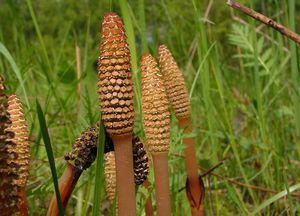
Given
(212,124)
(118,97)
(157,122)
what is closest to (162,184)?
(157,122)

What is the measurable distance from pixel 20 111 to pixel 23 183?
0.36ft

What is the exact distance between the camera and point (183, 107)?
1.15 meters

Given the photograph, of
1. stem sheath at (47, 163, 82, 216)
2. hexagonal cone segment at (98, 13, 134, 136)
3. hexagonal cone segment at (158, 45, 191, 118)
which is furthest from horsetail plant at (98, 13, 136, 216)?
hexagonal cone segment at (158, 45, 191, 118)

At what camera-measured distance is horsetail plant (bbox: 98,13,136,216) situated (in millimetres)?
865

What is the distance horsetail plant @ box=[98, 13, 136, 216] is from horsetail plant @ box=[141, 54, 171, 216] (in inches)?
2.7

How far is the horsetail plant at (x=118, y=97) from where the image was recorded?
0.87 metres

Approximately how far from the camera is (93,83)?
4273mm

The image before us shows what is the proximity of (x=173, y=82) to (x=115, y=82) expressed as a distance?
0.90ft

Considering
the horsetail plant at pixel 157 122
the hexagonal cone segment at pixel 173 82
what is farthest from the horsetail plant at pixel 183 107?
the horsetail plant at pixel 157 122

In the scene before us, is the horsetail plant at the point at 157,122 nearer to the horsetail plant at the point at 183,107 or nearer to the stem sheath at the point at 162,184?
the stem sheath at the point at 162,184

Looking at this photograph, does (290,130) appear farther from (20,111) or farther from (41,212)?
(20,111)

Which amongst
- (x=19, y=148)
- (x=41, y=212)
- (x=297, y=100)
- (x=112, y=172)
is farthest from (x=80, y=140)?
(x=41, y=212)

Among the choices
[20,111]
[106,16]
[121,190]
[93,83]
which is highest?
[93,83]

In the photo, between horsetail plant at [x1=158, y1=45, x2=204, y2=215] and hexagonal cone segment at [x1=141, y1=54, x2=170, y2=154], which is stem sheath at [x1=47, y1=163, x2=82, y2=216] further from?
horsetail plant at [x1=158, y1=45, x2=204, y2=215]
